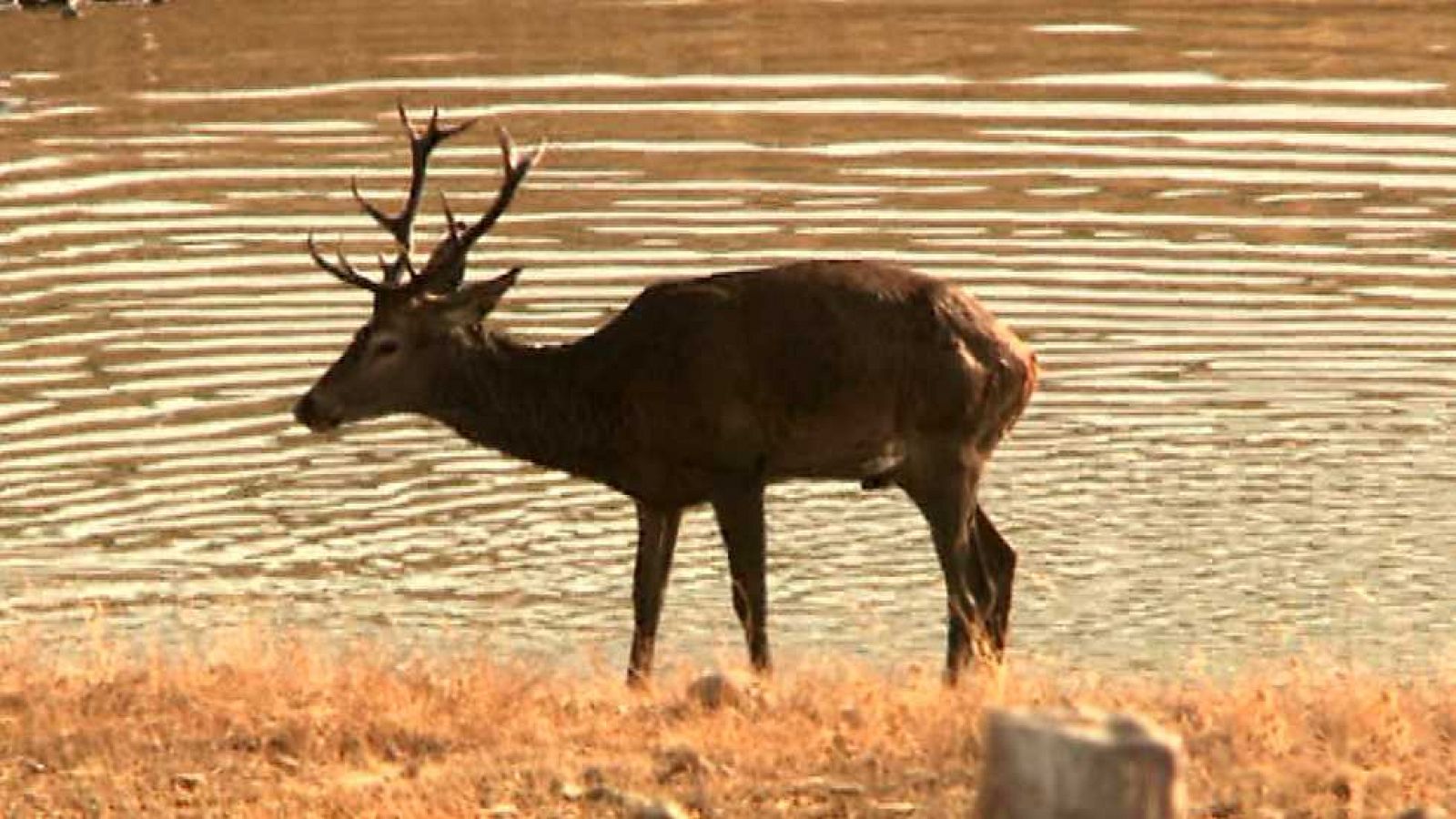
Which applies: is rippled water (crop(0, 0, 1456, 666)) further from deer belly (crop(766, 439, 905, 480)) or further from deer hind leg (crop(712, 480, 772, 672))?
deer belly (crop(766, 439, 905, 480))

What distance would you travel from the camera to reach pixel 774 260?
27.0 meters

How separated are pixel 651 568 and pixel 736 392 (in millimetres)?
927

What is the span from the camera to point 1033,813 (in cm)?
841

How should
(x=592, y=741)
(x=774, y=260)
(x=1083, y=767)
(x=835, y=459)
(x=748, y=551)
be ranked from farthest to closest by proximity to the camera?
1. (x=774, y=260)
2. (x=748, y=551)
3. (x=835, y=459)
4. (x=592, y=741)
5. (x=1083, y=767)

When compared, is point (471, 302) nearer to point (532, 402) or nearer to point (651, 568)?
point (532, 402)

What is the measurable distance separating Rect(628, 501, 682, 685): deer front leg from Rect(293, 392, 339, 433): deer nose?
1247 millimetres

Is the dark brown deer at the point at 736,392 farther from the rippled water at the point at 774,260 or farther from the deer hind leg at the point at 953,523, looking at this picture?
the rippled water at the point at 774,260

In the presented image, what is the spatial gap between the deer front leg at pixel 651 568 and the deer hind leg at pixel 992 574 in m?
1.16

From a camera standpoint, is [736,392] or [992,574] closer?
[736,392]

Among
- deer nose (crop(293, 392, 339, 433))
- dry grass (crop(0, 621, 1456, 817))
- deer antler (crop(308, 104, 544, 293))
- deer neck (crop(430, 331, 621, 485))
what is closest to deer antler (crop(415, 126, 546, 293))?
deer antler (crop(308, 104, 544, 293))

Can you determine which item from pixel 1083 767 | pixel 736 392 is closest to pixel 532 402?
pixel 736 392

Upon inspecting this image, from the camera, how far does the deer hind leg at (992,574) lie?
623 inches

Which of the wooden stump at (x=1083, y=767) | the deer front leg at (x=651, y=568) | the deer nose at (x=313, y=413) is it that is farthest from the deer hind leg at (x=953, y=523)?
the wooden stump at (x=1083, y=767)

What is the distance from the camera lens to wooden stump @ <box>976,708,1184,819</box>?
27.2 feet
